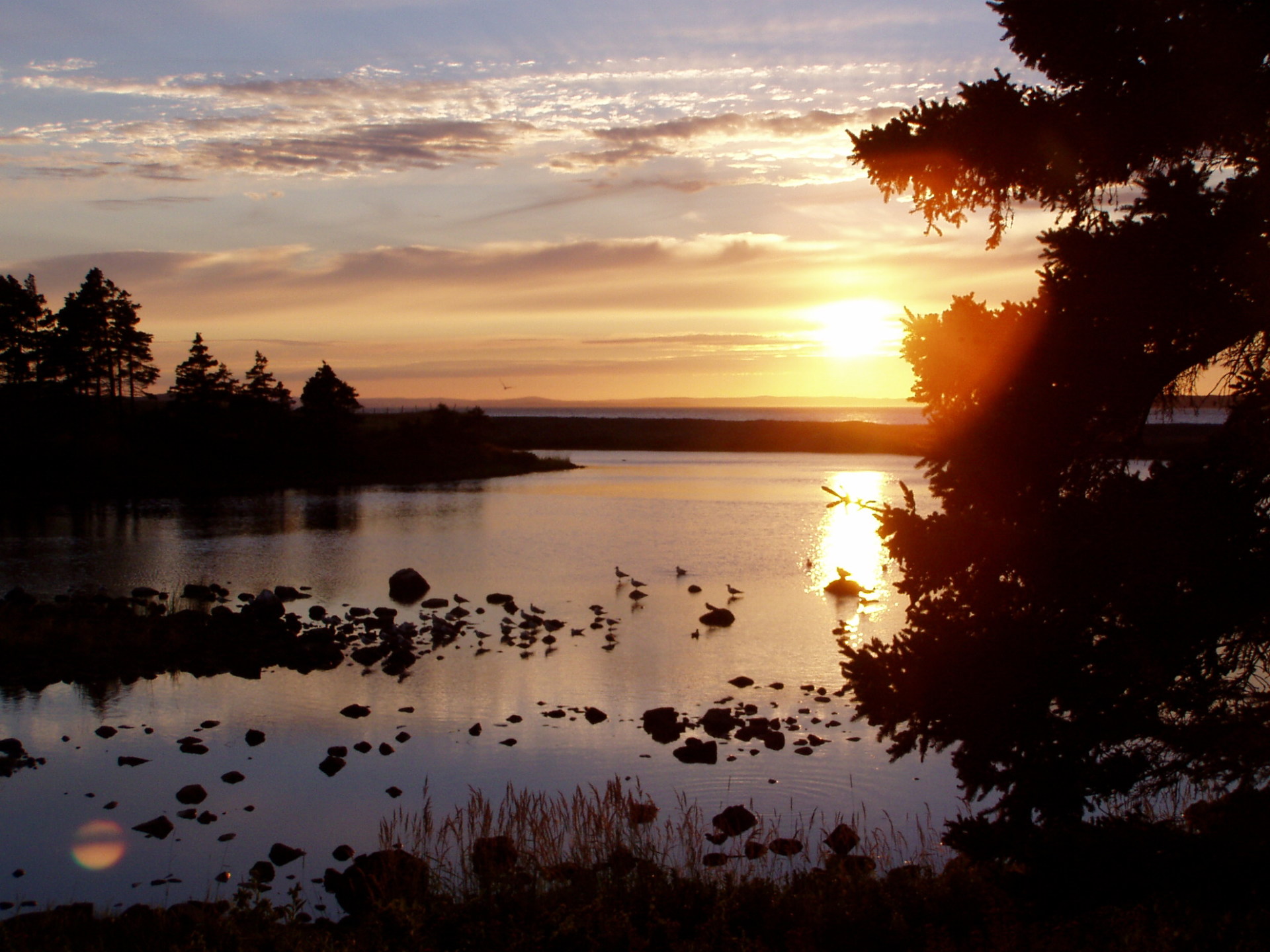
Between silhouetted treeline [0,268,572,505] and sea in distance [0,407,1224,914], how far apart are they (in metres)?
23.4

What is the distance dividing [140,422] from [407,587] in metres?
52.3

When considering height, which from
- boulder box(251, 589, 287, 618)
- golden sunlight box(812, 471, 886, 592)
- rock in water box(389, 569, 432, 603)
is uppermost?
boulder box(251, 589, 287, 618)

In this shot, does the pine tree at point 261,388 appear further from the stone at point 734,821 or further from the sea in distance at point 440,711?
the stone at point 734,821

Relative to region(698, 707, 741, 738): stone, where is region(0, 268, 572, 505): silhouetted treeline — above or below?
above

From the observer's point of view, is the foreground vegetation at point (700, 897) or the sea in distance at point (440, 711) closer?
the foreground vegetation at point (700, 897)

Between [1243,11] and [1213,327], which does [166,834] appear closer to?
[1213,327]

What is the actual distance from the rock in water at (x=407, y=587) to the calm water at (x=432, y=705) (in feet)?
4.19

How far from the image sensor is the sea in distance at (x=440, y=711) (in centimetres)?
1381

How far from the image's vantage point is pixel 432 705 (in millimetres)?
20484

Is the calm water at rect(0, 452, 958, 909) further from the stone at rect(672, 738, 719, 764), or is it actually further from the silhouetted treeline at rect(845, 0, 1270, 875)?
the silhouetted treeline at rect(845, 0, 1270, 875)

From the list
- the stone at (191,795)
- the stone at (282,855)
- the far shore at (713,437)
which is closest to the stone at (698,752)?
the stone at (282,855)

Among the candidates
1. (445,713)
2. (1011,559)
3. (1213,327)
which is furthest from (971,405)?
(445,713)

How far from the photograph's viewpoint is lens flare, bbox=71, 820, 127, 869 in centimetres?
1286

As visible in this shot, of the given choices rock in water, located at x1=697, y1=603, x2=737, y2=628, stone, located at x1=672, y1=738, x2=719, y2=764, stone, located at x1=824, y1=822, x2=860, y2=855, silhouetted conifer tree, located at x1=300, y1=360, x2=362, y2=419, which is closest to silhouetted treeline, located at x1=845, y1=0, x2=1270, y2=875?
stone, located at x1=824, y1=822, x2=860, y2=855
